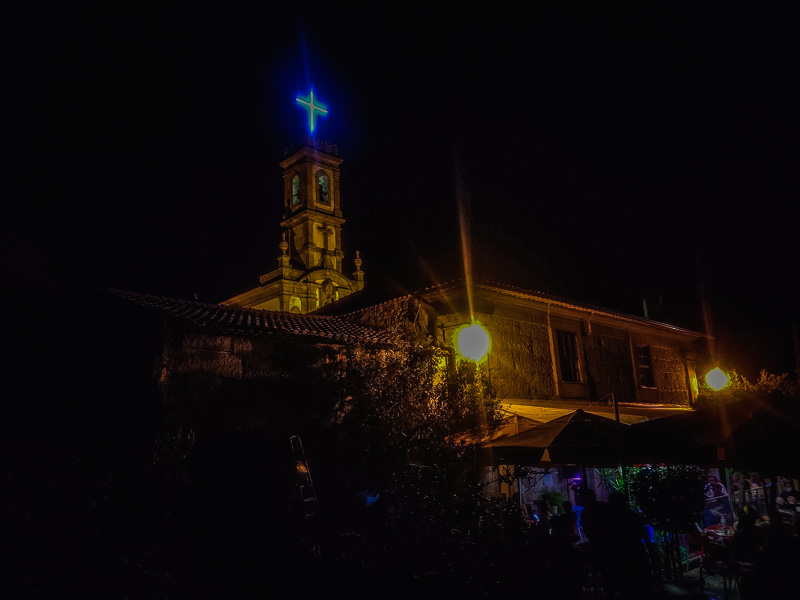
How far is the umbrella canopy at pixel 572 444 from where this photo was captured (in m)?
7.79

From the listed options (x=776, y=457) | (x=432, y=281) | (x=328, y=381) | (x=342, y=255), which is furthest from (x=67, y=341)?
(x=342, y=255)

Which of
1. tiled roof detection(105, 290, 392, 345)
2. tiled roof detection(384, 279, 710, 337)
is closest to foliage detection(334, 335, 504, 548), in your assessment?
tiled roof detection(105, 290, 392, 345)

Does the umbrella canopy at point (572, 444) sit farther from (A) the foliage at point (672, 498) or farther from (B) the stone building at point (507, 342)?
(B) the stone building at point (507, 342)

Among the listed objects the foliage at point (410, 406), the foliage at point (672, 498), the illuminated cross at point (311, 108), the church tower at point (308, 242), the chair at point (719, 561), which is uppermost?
the illuminated cross at point (311, 108)

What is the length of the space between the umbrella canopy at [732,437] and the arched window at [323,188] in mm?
28808

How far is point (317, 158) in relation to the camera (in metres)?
34.0

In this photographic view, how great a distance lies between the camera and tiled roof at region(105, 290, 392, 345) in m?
10.0

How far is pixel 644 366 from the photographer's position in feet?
64.2

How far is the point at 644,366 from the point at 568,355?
4.51 metres

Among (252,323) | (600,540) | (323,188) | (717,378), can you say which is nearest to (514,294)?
(252,323)

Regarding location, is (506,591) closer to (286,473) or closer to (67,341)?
(286,473)

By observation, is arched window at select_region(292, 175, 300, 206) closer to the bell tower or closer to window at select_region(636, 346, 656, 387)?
the bell tower

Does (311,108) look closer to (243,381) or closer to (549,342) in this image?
(549,342)

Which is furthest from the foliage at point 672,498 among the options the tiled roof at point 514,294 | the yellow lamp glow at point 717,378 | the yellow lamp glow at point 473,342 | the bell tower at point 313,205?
the bell tower at point 313,205
